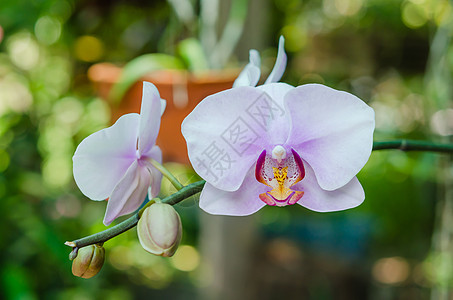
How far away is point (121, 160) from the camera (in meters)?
0.31

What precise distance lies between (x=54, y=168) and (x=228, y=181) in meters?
1.19

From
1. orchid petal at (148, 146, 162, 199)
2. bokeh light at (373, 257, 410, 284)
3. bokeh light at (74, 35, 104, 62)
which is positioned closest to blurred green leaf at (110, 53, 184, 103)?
orchid petal at (148, 146, 162, 199)

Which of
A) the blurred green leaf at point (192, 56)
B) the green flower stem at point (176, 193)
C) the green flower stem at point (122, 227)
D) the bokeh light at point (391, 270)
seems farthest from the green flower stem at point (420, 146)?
the bokeh light at point (391, 270)

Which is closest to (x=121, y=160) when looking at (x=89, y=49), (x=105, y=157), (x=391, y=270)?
(x=105, y=157)

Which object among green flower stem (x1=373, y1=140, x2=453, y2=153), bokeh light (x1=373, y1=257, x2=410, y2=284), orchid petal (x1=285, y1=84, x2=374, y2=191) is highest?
orchid petal (x1=285, y1=84, x2=374, y2=191)

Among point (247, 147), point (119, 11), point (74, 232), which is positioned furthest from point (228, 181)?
point (119, 11)

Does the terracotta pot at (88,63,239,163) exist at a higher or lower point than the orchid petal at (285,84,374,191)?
lower

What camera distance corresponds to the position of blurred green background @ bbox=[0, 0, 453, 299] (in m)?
1.12

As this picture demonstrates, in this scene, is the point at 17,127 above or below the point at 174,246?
below

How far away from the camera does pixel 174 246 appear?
10.1 inches

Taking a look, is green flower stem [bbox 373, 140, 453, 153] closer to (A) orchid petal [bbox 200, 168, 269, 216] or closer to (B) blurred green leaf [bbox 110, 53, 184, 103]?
(A) orchid petal [bbox 200, 168, 269, 216]

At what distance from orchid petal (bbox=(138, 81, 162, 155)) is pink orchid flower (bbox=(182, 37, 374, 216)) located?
0.03 meters

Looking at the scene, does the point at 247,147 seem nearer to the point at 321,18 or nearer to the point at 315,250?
the point at 315,250

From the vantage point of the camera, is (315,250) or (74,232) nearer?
(74,232)
